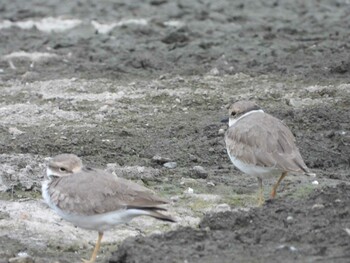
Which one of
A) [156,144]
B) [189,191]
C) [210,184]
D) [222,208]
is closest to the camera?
[222,208]

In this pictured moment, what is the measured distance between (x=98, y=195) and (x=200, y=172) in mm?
2529

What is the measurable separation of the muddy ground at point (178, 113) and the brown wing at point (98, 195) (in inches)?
12.8

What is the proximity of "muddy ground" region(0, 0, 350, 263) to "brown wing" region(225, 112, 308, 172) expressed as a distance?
371 millimetres

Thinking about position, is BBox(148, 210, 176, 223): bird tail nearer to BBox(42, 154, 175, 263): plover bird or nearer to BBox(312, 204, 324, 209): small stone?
BBox(42, 154, 175, 263): plover bird

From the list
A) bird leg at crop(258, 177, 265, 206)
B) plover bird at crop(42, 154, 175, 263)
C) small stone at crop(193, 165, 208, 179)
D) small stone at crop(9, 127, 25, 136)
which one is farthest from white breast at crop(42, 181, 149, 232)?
small stone at crop(9, 127, 25, 136)

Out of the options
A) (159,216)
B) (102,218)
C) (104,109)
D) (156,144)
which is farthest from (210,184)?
(104,109)

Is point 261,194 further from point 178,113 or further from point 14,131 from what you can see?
point 14,131

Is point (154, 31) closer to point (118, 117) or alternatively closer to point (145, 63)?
point (145, 63)

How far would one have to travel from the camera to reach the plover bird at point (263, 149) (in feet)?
33.0

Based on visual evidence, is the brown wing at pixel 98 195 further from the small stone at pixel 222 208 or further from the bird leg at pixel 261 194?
the bird leg at pixel 261 194

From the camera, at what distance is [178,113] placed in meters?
13.3

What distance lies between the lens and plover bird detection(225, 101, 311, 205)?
10.1 metres

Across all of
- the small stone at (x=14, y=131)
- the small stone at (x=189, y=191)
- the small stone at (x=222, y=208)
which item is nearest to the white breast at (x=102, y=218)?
the small stone at (x=222, y=208)

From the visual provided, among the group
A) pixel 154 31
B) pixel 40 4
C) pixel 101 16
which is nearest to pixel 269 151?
pixel 154 31
